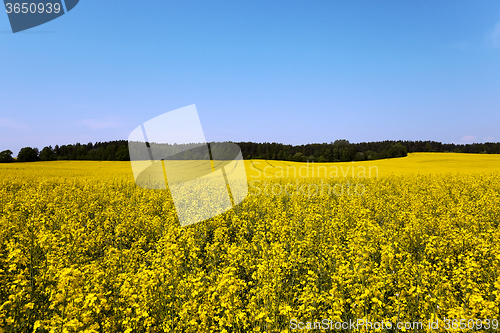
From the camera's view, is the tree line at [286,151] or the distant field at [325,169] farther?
the tree line at [286,151]

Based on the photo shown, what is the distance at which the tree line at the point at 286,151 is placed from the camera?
6262 centimetres

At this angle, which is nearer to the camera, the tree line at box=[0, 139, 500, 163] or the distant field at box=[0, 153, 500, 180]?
the distant field at box=[0, 153, 500, 180]

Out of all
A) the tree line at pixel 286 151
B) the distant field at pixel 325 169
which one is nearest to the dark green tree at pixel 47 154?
the tree line at pixel 286 151

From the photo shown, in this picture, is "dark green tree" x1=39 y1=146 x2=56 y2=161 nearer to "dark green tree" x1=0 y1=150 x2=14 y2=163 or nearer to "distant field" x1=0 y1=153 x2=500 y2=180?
"dark green tree" x1=0 y1=150 x2=14 y2=163

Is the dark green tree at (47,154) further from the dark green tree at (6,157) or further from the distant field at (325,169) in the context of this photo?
the distant field at (325,169)

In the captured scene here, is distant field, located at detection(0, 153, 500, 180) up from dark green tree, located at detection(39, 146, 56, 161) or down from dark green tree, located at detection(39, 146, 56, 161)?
down

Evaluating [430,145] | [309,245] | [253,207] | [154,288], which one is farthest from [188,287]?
[430,145]

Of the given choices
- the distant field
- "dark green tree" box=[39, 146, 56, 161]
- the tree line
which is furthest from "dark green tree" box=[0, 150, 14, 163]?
the distant field

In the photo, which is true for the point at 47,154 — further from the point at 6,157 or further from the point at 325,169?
the point at 325,169

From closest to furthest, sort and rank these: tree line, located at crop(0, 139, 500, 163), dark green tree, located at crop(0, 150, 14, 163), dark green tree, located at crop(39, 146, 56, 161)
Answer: tree line, located at crop(0, 139, 500, 163) < dark green tree, located at crop(0, 150, 14, 163) < dark green tree, located at crop(39, 146, 56, 161)

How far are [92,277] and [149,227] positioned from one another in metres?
4.62

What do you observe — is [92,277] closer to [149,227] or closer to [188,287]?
[188,287]

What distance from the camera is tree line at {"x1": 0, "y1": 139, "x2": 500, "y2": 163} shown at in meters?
62.6

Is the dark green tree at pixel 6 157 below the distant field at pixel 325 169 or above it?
above
